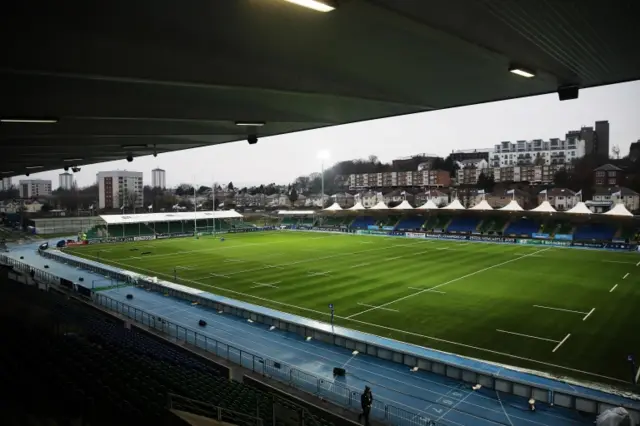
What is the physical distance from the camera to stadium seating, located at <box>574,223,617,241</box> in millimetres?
54878

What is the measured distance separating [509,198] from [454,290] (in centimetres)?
6991

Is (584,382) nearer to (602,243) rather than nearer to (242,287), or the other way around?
(242,287)

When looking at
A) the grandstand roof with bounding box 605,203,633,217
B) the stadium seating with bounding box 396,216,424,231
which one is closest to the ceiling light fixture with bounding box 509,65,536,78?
the grandstand roof with bounding box 605,203,633,217

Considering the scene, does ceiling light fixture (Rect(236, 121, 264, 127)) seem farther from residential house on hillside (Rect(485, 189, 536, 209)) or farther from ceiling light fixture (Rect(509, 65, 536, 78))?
residential house on hillside (Rect(485, 189, 536, 209))

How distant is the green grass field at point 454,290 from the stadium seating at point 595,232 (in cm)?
856

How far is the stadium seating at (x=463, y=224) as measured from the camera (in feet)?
221

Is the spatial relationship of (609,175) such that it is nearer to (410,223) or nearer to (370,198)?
(410,223)

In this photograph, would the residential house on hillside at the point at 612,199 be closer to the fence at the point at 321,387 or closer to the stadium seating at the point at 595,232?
the stadium seating at the point at 595,232

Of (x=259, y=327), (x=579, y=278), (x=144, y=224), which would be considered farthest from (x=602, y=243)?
(x=144, y=224)

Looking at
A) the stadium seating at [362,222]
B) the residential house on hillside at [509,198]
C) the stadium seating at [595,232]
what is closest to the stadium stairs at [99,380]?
the stadium seating at [595,232]

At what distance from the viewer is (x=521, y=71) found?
5.75m

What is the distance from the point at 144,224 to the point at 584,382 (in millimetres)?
68025

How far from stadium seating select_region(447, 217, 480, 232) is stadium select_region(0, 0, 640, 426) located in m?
26.0

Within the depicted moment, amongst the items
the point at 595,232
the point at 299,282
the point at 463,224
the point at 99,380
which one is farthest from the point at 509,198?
the point at 99,380
